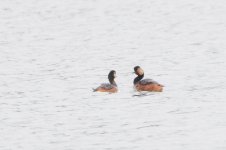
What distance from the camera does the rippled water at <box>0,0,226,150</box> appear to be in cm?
2008

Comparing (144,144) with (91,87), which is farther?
(91,87)

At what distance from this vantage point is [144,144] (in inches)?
747

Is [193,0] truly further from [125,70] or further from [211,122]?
[211,122]

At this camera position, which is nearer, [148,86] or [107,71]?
[148,86]

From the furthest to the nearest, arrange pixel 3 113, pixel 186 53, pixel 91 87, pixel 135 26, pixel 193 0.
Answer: pixel 193 0
pixel 135 26
pixel 186 53
pixel 91 87
pixel 3 113

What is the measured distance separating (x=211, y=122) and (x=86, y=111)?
13.6 feet

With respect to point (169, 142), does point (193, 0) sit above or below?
above

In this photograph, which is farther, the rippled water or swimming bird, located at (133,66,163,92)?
swimming bird, located at (133,66,163,92)

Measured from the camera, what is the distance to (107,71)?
32562mm

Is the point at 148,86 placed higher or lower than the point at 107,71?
lower

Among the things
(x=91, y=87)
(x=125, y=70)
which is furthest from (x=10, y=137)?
(x=125, y=70)

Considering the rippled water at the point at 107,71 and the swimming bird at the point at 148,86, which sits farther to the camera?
the swimming bird at the point at 148,86

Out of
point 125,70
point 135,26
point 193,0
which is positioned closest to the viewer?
point 125,70

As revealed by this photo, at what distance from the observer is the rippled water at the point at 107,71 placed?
2008 centimetres
